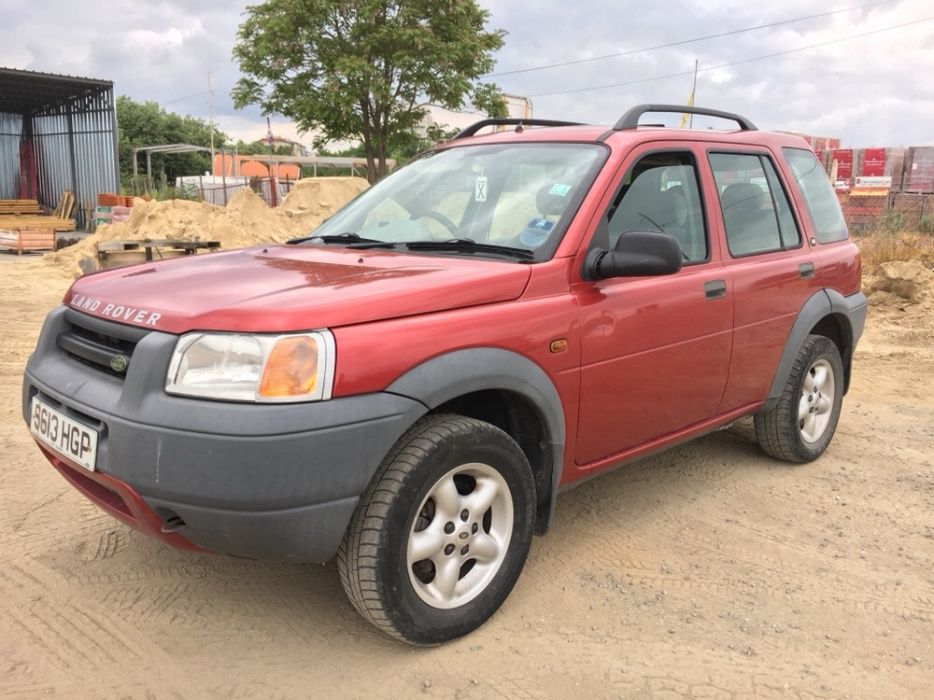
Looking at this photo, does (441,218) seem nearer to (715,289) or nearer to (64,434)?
(715,289)

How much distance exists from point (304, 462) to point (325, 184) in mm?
21004

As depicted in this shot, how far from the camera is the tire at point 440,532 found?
2.43 m

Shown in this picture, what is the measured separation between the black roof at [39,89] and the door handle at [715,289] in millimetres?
25954

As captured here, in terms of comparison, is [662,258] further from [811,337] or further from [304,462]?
[811,337]

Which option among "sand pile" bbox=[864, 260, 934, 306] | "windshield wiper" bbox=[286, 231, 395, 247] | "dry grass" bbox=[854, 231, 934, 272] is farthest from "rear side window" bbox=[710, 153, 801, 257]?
"dry grass" bbox=[854, 231, 934, 272]

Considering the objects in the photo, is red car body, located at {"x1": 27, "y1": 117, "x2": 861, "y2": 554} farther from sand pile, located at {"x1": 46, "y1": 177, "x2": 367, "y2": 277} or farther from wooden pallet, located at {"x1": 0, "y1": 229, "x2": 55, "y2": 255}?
wooden pallet, located at {"x1": 0, "y1": 229, "x2": 55, "y2": 255}

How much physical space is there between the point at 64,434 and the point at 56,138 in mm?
30236

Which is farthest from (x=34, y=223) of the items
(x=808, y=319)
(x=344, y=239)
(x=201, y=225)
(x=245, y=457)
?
(x=245, y=457)

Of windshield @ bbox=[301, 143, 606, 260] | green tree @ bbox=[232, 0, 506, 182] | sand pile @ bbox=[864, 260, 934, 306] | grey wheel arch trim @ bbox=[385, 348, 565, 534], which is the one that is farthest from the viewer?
green tree @ bbox=[232, 0, 506, 182]

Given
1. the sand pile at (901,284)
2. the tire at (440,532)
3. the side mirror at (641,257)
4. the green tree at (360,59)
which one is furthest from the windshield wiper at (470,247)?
the green tree at (360,59)

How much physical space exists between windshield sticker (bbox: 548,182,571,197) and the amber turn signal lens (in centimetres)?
138

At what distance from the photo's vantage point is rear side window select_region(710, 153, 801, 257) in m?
3.86

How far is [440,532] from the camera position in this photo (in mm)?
2623

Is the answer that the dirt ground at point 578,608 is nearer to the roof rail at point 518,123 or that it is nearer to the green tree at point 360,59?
the roof rail at point 518,123
